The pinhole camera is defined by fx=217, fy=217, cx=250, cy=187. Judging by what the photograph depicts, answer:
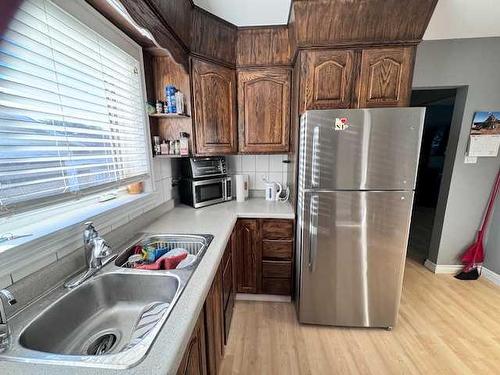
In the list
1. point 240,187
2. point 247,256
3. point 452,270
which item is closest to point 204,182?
point 240,187

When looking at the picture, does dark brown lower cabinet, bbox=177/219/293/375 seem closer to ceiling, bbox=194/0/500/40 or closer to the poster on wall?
ceiling, bbox=194/0/500/40

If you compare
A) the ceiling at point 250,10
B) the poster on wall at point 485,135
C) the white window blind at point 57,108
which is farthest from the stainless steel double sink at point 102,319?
the poster on wall at point 485,135

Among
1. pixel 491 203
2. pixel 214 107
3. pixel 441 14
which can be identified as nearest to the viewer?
pixel 441 14

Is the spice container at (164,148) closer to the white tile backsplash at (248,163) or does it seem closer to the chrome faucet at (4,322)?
the white tile backsplash at (248,163)

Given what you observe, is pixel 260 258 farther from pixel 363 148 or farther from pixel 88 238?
pixel 88 238

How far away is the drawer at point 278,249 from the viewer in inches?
75.6

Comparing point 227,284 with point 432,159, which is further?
point 432,159

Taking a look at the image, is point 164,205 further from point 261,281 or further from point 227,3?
point 227,3

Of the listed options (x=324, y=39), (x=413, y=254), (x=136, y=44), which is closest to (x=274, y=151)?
(x=324, y=39)

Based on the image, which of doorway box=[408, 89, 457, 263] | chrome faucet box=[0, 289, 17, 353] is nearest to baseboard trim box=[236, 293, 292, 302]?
chrome faucet box=[0, 289, 17, 353]

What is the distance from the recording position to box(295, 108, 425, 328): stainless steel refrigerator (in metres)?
1.44

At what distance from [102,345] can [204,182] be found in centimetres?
139

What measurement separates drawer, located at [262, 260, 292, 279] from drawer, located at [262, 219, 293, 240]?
24cm

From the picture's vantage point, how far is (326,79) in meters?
1.61
